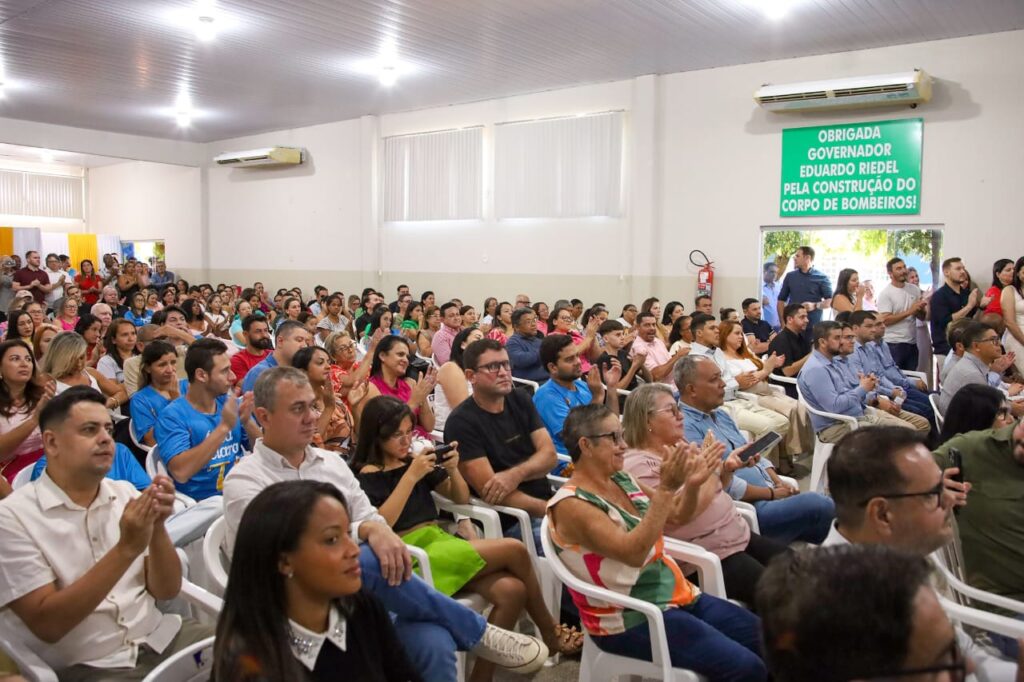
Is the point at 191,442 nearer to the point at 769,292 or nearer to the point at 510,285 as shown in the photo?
the point at 769,292

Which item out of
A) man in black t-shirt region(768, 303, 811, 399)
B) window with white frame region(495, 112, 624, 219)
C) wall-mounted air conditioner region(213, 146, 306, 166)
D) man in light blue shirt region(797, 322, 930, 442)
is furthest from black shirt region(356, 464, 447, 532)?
wall-mounted air conditioner region(213, 146, 306, 166)

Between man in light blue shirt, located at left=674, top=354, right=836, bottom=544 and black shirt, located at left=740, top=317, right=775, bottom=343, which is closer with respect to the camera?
man in light blue shirt, located at left=674, top=354, right=836, bottom=544

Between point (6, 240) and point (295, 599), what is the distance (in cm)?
1735

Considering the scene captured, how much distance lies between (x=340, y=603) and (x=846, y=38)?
8.17 m

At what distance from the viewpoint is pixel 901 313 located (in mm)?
7699

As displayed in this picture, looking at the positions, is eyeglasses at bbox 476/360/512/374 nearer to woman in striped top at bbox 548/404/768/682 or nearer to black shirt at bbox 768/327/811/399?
woman in striped top at bbox 548/404/768/682

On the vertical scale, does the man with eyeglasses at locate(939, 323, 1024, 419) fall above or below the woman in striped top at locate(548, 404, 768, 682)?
above

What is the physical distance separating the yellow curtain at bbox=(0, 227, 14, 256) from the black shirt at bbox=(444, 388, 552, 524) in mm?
15848

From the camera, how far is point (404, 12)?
7.53 metres

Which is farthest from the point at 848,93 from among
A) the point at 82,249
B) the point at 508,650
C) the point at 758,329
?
the point at 82,249

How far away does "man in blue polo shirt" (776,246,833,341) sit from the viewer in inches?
339

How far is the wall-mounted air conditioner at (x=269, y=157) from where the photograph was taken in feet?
44.6

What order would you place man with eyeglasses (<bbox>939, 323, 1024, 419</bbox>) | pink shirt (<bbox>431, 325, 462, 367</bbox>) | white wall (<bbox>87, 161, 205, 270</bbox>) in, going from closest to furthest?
man with eyeglasses (<bbox>939, 323, 1024, 419</bbox>) → pink shirt (<bbox>431, 325, 462, 367</bbox>) → white wall (<bbox>87, 161, 205, 270</bbox>)

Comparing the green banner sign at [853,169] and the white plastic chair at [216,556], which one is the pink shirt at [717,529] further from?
the green banner sign at [853,169]
